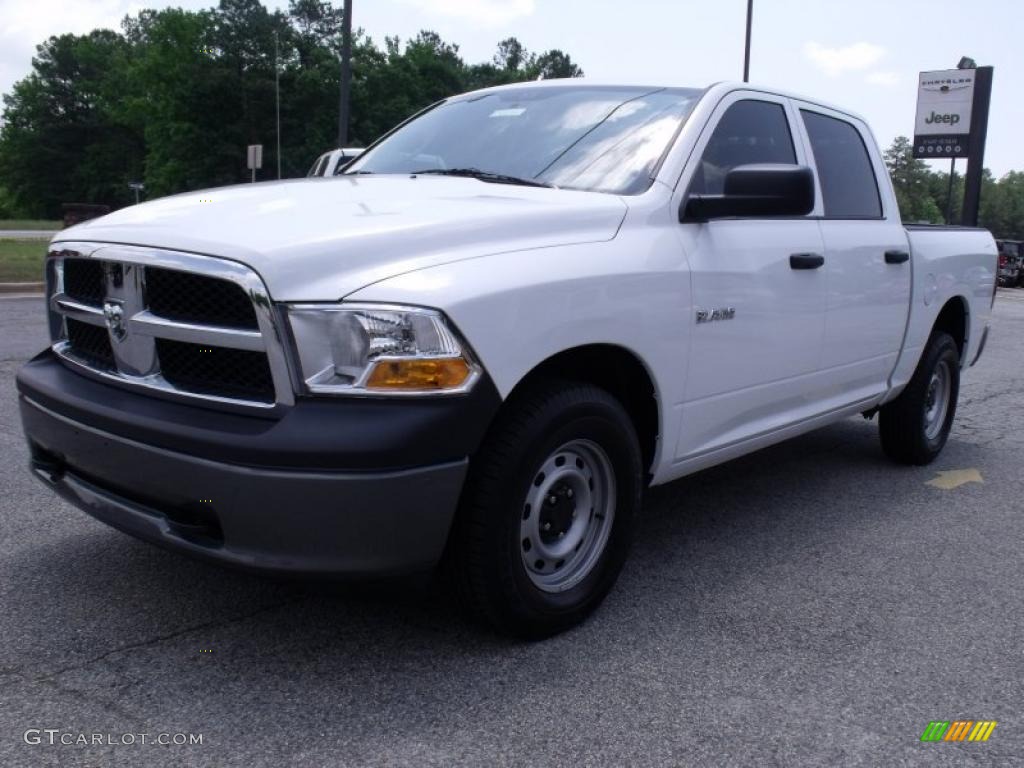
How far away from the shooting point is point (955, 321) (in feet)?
19.6

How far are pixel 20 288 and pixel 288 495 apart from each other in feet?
42.4

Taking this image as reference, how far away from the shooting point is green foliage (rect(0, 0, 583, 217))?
61281 mm

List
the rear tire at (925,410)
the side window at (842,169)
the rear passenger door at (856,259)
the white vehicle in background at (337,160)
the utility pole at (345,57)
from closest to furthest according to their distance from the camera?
the rear passenger door at (856,259) < the side window at (842,169) < the white vehicle in background at (337,160) < the rear tire at (925,410) < the utility pole at (345,57)

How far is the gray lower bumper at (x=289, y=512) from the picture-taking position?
2551 millimetres

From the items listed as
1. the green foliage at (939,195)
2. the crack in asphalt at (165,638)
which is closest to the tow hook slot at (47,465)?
the crack in asphalt at (165,638)

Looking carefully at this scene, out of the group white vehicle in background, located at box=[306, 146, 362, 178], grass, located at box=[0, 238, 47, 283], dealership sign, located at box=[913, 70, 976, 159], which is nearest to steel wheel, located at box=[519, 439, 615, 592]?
white vehicle in background, located at box=[306, 146, 362, 178]

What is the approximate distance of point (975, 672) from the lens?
310 centimetres

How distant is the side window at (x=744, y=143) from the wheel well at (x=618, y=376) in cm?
75

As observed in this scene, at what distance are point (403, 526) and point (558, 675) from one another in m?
0.71

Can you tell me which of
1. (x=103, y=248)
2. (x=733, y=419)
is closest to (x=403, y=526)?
(x=103, y=248)

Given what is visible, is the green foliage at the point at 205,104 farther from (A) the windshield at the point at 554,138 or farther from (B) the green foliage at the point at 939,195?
(A) the windshield at the point at 554,138

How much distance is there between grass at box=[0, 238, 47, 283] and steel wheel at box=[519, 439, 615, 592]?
13.0m

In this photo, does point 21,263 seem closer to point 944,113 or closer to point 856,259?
point 856,259

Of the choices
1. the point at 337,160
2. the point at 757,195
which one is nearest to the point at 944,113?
the point at 337,160
